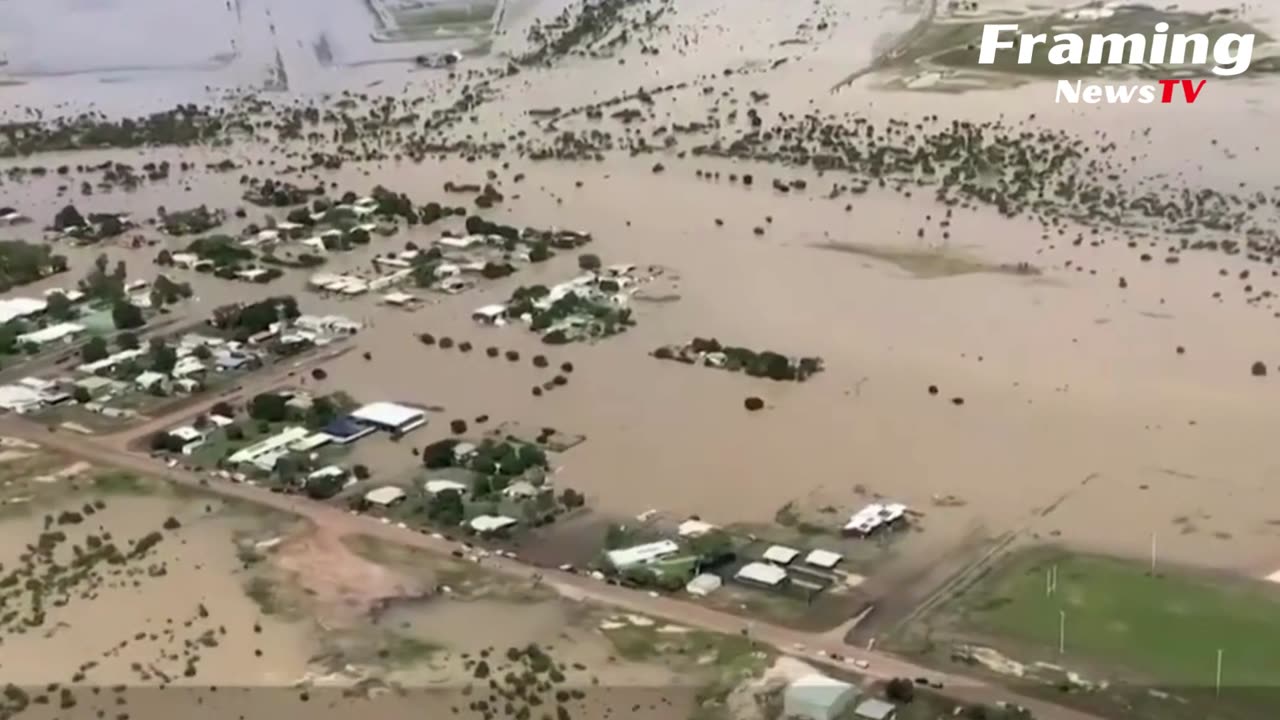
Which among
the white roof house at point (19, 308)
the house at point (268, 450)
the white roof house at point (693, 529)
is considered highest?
the white roof house at point (19, 308)

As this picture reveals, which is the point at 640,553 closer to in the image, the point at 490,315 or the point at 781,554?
the point at 781,554

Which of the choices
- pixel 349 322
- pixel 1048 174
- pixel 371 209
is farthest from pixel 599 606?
pixel 1048 174

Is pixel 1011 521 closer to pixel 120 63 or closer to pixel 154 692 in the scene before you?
pixel 154 692

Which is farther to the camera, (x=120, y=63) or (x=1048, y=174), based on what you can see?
(x=120, y=63)

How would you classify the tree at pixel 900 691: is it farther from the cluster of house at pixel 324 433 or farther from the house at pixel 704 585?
the cluster of house at pixel 324 433

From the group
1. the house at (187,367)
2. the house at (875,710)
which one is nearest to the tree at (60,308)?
the house at (187,367)

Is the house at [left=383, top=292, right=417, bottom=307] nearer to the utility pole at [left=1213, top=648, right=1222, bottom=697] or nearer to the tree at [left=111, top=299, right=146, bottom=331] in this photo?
the tree at [left=111, top=299, right=146, bottom=331]
